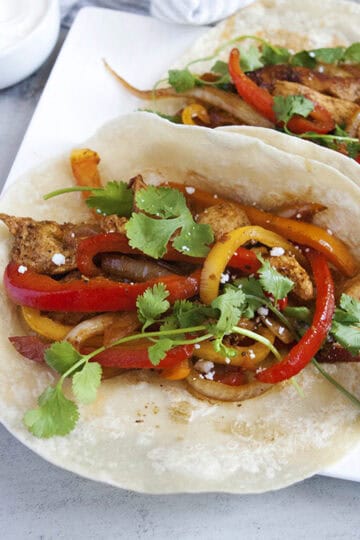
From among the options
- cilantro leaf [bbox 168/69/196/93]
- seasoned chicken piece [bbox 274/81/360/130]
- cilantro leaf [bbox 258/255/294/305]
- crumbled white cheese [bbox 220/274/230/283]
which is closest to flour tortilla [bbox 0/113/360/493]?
cilantro leaf [bbox 258/255/294/305]

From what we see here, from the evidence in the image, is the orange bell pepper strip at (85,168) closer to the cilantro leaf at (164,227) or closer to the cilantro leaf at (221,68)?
the cilantro leaf at (164,227)

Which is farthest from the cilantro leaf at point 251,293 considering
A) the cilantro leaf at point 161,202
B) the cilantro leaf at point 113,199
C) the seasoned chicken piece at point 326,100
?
the seasoned chicken piece at point 326,100

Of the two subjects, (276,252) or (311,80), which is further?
(311,80)

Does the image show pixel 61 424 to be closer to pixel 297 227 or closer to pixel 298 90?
pixel 297 227

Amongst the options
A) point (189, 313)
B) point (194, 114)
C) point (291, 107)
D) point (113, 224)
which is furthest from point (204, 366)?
point (194, 114)

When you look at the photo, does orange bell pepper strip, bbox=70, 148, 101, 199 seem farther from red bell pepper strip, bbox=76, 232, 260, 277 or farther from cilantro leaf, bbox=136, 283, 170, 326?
cilantro leaf, bbox=136, 283, 170, 326

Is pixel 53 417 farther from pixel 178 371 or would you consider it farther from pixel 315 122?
pixel 315 122

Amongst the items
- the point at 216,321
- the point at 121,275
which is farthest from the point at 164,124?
the point at 216,321
